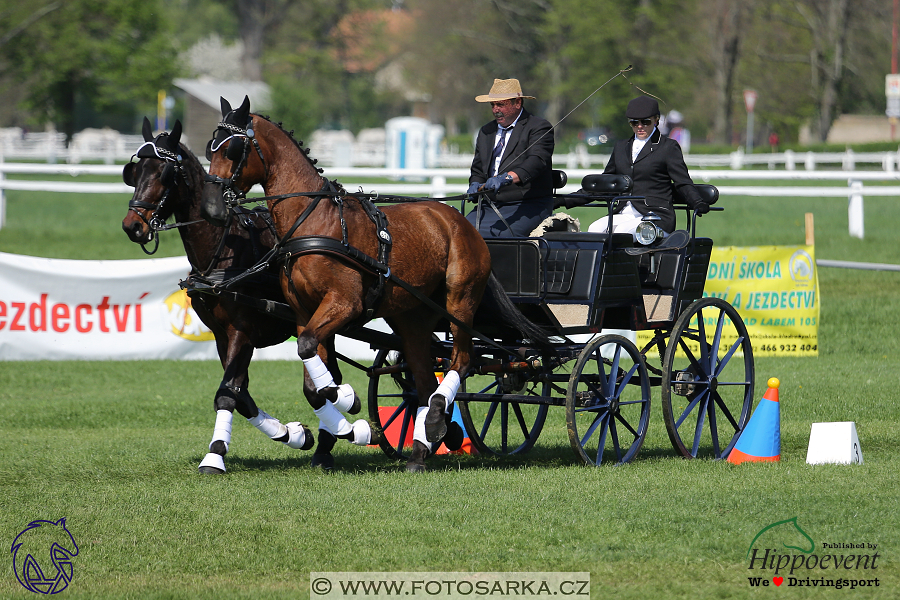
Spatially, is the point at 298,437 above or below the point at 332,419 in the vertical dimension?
below

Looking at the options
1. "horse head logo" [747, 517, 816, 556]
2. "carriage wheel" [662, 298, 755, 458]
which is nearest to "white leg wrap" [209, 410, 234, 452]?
"carriage wheel" [662, 298, 755, 458]

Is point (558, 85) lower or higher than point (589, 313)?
higher

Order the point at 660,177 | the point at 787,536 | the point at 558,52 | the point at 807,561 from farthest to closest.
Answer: the point at 558,52, the point at 660,177, the point at 787,536, the point at 807,561

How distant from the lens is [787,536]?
5.45 metres

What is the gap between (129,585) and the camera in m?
4.87

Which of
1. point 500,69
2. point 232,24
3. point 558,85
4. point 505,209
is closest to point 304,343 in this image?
point 505,209

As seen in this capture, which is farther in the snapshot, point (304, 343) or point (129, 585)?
point (304, 343)

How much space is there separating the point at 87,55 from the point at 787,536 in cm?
5374

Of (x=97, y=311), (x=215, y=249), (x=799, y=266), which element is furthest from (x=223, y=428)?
(x=799, y=266)

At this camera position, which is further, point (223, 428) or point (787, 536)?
point (223, 428)

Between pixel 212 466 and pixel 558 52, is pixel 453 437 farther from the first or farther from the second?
pixel 558 52

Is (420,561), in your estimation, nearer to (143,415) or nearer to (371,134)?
(143,415)

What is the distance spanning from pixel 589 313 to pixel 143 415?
4.49 meters

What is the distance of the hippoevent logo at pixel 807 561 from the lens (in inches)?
192
